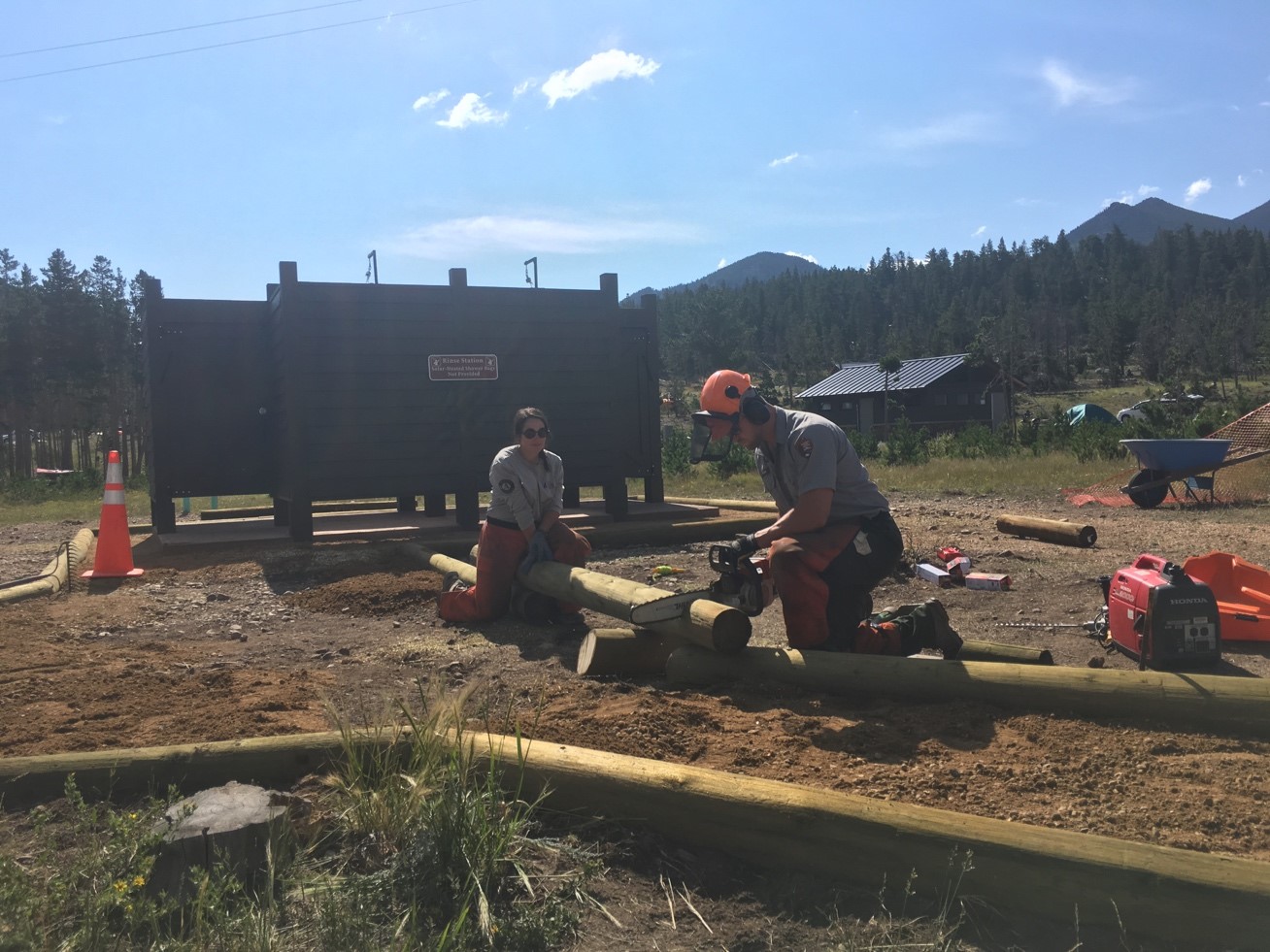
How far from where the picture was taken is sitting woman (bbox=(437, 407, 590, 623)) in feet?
22.6

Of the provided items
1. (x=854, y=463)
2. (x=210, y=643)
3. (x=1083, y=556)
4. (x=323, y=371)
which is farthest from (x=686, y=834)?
(x=323, y=371)

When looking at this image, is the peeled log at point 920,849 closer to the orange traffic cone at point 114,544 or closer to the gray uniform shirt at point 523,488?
the gray uniform shirt at point 523,488

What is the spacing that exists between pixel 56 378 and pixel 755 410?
43.8 meters

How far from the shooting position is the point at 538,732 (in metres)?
4.03

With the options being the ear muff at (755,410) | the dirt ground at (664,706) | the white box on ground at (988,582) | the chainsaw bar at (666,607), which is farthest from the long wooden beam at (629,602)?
the white box on ground at (988,582)

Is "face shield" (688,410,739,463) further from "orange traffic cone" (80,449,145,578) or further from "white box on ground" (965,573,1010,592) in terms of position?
"orange traffic cone" (80,449,145,578)

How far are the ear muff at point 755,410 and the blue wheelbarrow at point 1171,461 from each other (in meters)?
10.3

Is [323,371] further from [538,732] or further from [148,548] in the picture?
[538,732]

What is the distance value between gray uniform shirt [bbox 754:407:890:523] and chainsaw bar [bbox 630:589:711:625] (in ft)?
2.45

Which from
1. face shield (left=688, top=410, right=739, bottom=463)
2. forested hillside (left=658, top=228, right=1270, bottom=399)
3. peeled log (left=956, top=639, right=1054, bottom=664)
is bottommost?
peeled log (left=956, top=639, right=1054, bottom=664)

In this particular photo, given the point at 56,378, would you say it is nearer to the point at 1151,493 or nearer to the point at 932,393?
the point at 1151,493

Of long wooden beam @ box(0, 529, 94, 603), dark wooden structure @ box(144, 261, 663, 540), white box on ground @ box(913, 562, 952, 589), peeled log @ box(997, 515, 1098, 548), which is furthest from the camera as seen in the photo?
dark wooden structure @ box(144, 261, 663, 540)

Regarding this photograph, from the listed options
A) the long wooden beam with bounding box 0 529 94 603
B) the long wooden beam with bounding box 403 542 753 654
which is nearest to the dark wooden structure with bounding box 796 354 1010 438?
the long wooden beam with bounding box 0 529 94 603

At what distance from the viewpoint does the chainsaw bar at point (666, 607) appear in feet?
16.1
